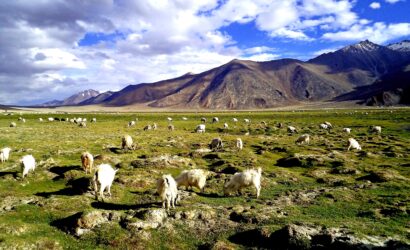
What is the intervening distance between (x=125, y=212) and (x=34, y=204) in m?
6.42

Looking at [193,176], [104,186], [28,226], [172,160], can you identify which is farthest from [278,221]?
[172,160]

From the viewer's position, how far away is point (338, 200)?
26.1 metres

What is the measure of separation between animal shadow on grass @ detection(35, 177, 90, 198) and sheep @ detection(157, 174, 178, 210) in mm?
6722

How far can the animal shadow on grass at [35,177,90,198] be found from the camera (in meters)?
27.1

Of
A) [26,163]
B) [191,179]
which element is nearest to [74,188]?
[26,163]

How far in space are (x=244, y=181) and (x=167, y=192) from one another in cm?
654

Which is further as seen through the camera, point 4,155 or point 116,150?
point 116,150

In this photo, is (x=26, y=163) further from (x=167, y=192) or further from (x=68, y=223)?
(x=167, y=192)

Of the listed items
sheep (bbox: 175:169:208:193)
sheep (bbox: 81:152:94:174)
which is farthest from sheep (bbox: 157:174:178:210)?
sheep (bbox: 81:152:94:174)

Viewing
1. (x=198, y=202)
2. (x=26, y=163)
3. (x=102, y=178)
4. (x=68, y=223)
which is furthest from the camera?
(x=26, y=163)

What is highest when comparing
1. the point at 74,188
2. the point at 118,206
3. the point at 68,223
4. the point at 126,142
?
the point at 126,142

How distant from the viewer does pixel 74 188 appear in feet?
92.7

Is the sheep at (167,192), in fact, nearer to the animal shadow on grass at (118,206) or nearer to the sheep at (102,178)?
the animal shadow on grass at (118,206)

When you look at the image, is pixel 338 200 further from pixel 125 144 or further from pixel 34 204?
pixel 125 144
